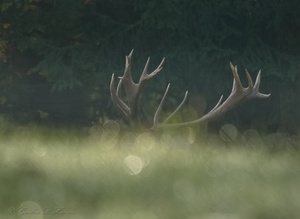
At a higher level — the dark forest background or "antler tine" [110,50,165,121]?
"antler tine" [110,50,165,121]

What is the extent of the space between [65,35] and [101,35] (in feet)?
2.02

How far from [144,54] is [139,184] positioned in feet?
37.6

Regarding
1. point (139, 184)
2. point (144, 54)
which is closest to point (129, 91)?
point (139, 184)

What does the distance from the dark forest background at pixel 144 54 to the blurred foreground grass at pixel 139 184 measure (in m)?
10.6

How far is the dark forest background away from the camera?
14250mm

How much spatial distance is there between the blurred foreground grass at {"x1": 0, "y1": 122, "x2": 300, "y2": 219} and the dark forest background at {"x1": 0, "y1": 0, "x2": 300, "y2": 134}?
10.6 metres

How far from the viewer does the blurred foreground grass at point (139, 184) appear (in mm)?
2941

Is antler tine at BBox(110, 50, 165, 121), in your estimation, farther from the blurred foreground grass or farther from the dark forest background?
the dark forest background

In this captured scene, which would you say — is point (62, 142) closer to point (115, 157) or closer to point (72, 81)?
point (115, 157)

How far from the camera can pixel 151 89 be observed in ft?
46.3

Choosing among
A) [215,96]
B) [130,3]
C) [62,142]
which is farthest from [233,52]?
[62,142]

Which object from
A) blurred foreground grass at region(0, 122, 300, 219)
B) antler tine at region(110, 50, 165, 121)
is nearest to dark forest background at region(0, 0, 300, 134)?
antler tine at region(110, 50, 165, 121)

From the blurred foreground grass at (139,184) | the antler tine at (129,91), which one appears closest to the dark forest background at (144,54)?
the antler tine at (129,91)

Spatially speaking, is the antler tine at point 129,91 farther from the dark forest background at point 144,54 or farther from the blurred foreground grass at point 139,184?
the dark forest background at point 144,54
